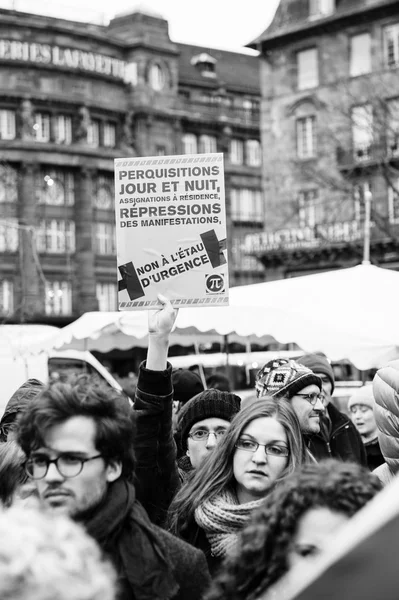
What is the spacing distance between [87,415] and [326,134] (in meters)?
41.4

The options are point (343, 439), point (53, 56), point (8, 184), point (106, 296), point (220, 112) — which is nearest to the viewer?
point (343, 439)

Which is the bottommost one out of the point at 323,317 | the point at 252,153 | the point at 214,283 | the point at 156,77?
the point at 323,317

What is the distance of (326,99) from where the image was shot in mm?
44875

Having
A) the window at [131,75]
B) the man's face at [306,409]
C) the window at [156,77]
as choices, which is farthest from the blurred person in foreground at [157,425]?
the window at [156,77]

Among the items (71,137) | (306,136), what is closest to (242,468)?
(306,136)

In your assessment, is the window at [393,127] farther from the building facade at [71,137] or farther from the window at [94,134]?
the window at [94,134]

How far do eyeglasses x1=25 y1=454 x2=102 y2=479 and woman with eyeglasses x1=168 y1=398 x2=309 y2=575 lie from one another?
1.00 metres

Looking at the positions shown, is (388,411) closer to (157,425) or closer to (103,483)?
(157,425)

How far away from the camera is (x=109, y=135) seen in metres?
68.8

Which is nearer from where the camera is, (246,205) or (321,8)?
(321,8)

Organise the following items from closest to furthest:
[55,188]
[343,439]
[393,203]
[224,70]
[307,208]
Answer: [343,439] → [393,203] → [307,208] → [55,188] → [224,70]

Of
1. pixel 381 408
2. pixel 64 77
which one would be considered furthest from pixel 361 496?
pixel 64 77

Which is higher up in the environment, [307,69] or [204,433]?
[307,69]

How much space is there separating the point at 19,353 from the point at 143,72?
185 feet
